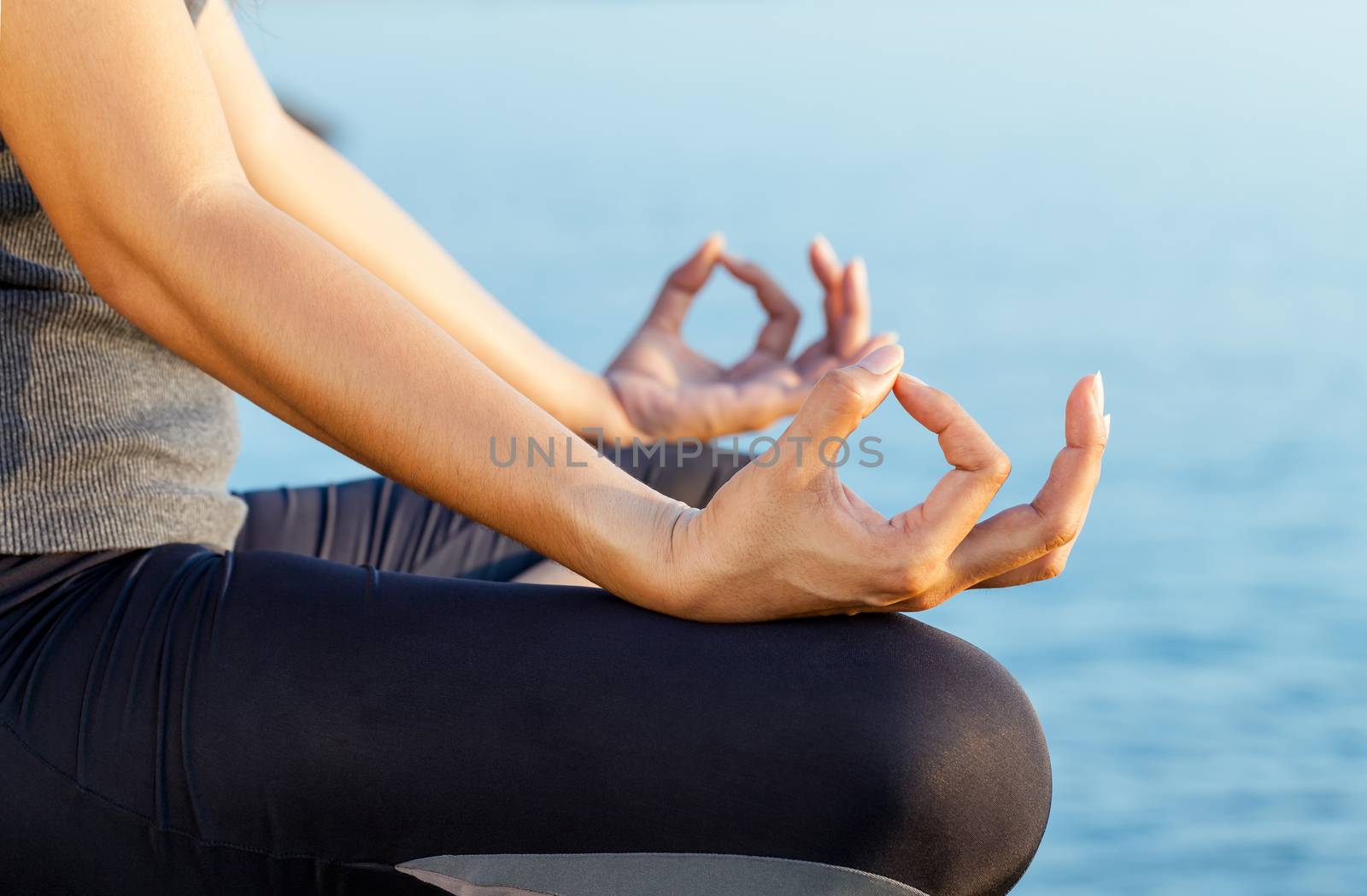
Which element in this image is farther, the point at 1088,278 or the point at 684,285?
the point at 1088,278

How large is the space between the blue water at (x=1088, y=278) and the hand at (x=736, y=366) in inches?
20.6

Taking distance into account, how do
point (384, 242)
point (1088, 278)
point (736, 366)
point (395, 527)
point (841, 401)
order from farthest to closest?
point (1088, 278) < point (736, 366) < point (384, 242) < point (395, 527) < point (841, 401)

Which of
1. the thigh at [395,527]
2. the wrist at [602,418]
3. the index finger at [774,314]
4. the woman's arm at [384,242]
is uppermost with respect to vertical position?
the index finger at [774,314]

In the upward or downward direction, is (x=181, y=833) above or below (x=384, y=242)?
below

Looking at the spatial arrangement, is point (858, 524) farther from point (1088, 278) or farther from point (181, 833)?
point (1088, 278)

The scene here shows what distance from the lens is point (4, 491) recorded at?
88cm

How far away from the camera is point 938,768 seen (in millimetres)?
766

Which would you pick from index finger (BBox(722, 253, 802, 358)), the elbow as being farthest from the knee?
index finger (BBox(722, 253, 802, 358))

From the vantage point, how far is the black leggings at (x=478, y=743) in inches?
30.3

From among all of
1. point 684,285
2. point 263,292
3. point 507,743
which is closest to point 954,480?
point 507,743

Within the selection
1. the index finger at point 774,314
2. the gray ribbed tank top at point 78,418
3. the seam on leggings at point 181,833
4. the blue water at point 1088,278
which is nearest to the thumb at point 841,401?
the seam on leggings at point 181,833

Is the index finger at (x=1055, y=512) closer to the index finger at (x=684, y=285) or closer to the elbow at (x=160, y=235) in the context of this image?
the elbow at (x=160, y=235)

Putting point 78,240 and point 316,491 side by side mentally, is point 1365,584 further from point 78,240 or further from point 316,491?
point 78,240

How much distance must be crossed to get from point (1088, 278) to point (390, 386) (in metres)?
5.16
